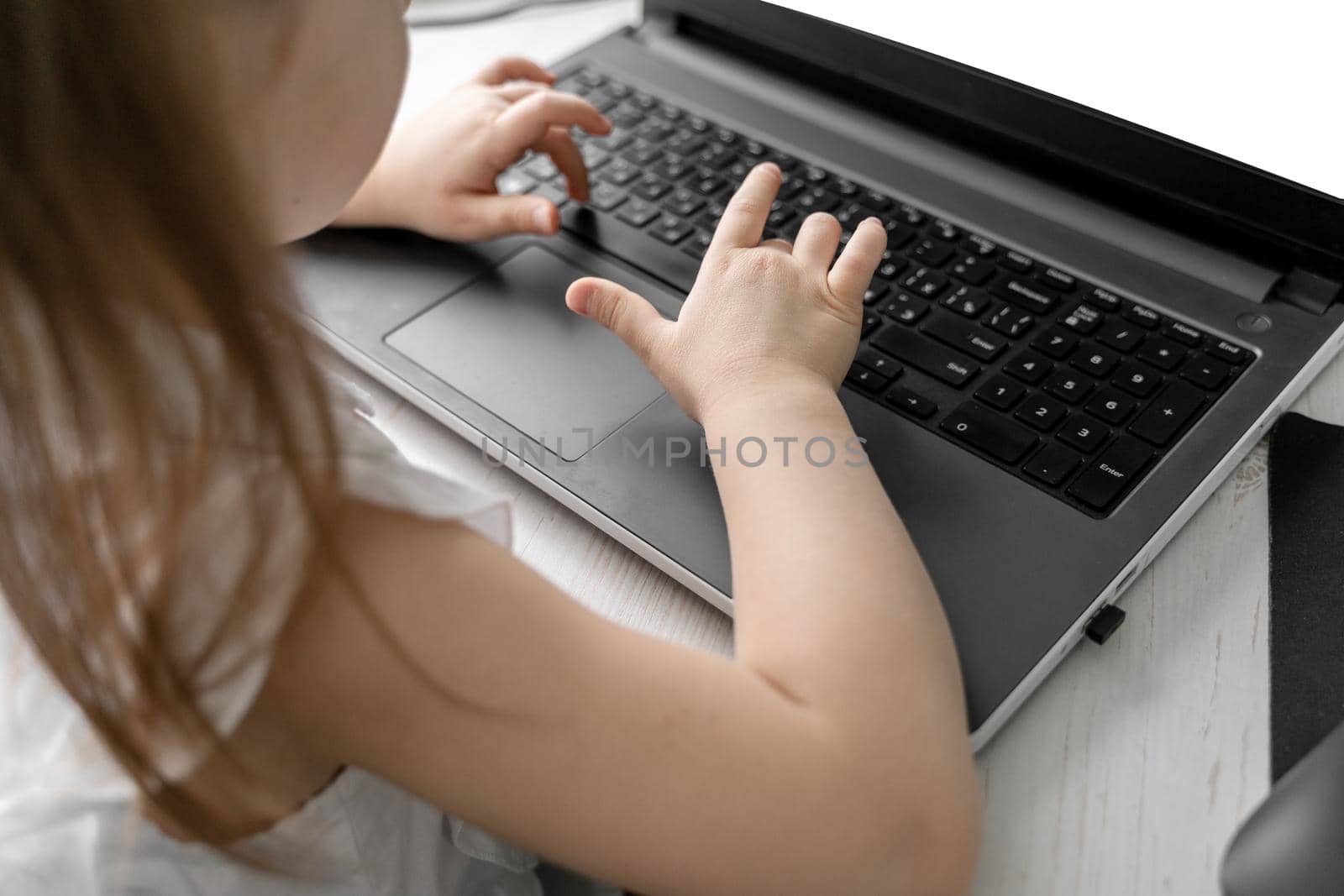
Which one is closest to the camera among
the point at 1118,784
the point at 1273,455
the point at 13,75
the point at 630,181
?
the point at 13,75

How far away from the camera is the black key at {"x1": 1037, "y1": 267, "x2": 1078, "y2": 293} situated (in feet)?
A: 1.90

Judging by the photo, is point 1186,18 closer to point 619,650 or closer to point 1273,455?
point 1273,455

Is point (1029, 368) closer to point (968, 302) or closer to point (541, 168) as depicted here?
point (968, 302)

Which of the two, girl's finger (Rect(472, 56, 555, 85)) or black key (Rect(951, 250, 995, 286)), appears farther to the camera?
girl's finger (Rect(472, 56, 555, 85))

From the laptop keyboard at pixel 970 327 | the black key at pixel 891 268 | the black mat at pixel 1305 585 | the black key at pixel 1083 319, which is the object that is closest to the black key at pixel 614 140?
the laptop keyboard at pixel 970 327

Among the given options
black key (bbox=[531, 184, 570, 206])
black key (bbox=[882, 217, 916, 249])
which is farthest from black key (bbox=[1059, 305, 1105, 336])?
black key (bbox=[531, 184, 570, 206])

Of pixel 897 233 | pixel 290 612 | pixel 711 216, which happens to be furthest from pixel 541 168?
pixel 290 612

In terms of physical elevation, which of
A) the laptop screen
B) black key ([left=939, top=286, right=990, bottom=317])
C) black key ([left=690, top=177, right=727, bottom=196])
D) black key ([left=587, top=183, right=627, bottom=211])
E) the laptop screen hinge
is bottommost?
black key ([left=587, top=183, right=627, bottom=211])

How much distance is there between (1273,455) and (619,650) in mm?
352

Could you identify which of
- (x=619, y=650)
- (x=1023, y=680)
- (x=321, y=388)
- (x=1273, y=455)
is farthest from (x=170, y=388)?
(x=1273, y=455)

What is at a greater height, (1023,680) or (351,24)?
(351,24)

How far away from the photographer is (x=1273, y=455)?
20.4 inches

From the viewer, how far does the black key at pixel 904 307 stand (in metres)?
0.56

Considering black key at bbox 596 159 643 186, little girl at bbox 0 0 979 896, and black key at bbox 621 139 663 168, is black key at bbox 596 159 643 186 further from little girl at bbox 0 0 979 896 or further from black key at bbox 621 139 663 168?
little girl at bbox 0 0 979 896
